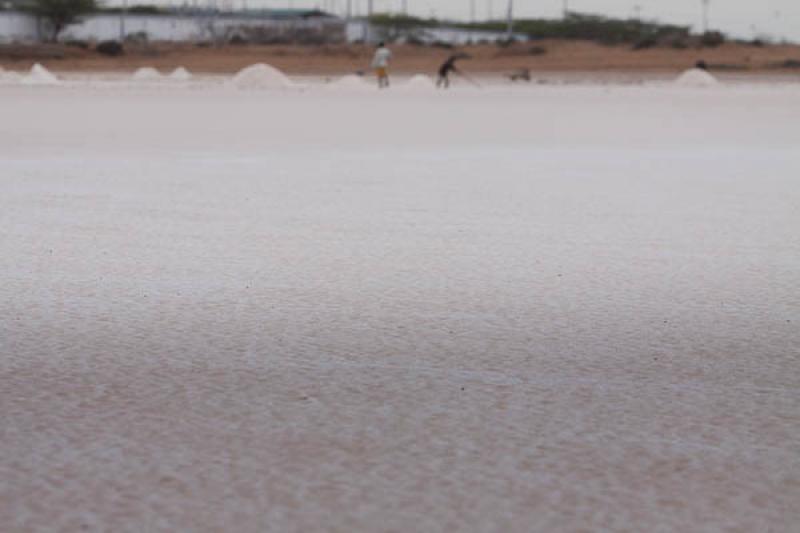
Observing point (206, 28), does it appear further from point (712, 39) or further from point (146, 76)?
point (146, 76)

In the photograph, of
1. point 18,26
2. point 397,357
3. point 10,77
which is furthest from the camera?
point 18,26

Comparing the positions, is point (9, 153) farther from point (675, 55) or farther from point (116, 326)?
point (675, 55)

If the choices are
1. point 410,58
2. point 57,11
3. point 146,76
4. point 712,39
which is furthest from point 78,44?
point 712,39

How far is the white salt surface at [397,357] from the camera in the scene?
216 centimetres

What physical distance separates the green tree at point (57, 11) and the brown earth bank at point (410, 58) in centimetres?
529

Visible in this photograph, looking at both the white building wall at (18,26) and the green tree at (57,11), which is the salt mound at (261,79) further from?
the green tree at (57,11)

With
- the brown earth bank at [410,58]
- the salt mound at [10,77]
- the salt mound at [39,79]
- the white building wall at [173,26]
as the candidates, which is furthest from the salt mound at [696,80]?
the white building wall at [173,26]

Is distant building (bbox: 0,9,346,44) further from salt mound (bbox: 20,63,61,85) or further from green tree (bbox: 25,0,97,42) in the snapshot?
salt mound (bbox: 20,63,61,85)

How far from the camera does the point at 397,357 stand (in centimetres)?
325

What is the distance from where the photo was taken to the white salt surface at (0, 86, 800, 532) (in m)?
2.16

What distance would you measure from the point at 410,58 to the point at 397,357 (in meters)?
80.4

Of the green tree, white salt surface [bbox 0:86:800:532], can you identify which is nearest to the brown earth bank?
the green tree

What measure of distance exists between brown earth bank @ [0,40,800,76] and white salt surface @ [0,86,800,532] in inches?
2433

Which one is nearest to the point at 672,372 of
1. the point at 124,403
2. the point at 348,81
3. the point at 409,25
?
the point at 124,403
